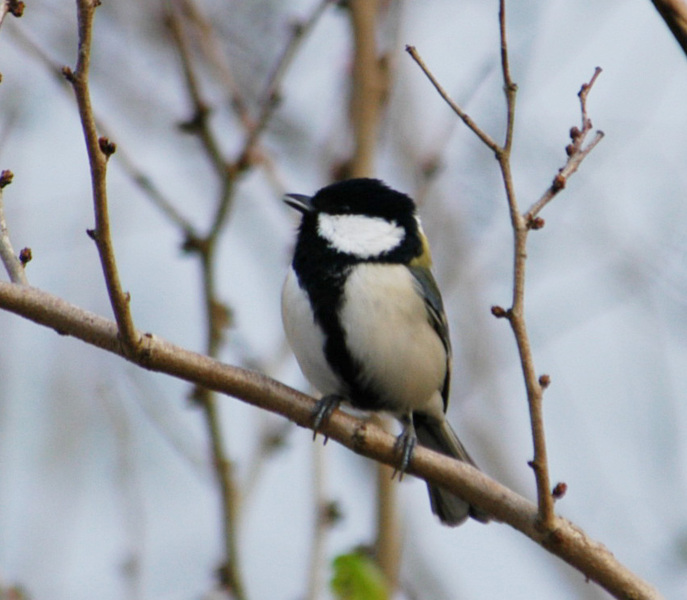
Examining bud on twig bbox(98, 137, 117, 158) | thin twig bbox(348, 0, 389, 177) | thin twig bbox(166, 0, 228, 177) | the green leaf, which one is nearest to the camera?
bud on twig bbox(98, 137, 117, 158)

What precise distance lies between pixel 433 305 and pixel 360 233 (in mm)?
408

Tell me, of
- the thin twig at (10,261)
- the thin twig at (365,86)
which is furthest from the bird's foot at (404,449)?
the thin twig at (365,86)

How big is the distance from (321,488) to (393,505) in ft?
0.96

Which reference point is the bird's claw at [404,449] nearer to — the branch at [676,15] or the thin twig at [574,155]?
the thin twig at [574,155]

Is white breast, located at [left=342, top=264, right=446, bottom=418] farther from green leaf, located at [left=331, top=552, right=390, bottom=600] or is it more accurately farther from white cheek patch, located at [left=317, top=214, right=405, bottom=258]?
green leaf, located at [left=331, top=552, right=390, bottom=600]

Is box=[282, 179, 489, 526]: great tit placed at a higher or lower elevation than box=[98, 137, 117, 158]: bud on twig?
higher

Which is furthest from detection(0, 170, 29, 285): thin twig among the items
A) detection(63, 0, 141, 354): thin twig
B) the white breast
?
the white breast

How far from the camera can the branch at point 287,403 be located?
247 cm

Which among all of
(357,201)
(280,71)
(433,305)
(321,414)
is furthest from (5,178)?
(433,305)

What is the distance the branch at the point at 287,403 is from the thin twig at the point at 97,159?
123 mm

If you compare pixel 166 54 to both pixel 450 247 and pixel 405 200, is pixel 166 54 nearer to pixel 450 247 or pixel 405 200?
pixel 450 247

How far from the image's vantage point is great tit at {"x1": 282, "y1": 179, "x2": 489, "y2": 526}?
3.70 meters

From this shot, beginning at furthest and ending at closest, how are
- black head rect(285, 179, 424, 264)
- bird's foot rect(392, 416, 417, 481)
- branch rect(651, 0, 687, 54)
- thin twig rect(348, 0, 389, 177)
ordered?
thin twig rect(348, 0, 389, 177)
black head rect(285, 179, 424, 264)
bird's foot rect(392, 416, 417, 481)
branch rect(651, 0, 687, 54)

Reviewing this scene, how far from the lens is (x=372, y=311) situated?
3707 mm
